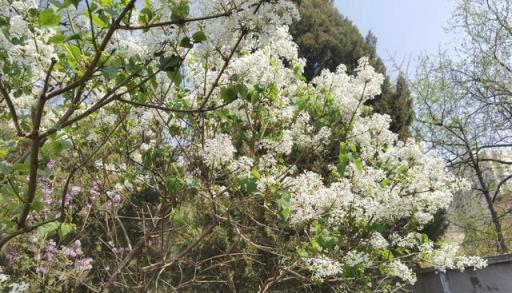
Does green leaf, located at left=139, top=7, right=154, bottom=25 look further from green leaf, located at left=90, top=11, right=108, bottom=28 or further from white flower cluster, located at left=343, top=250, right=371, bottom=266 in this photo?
white flower cluster, located at left=343, top=250, right=371, bottom=266

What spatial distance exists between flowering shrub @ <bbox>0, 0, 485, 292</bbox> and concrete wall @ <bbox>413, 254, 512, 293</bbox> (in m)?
2.82

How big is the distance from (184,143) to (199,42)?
2066 mm

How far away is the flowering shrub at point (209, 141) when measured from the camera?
170 centimetres

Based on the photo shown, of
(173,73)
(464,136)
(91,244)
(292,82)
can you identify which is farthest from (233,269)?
(464,136)

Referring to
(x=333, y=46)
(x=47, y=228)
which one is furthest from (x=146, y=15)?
(x=333, y=46)

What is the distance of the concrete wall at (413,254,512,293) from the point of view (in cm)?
672

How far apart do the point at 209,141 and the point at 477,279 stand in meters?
5.70

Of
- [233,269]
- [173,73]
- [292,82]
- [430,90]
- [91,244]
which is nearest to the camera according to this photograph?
[173,73]

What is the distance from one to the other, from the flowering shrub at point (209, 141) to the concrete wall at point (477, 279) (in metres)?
2.82

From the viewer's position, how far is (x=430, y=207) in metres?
3.82

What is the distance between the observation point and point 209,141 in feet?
9.30

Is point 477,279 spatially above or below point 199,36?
below

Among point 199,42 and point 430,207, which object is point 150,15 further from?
point 430,207

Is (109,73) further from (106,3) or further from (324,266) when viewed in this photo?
(324,266)
